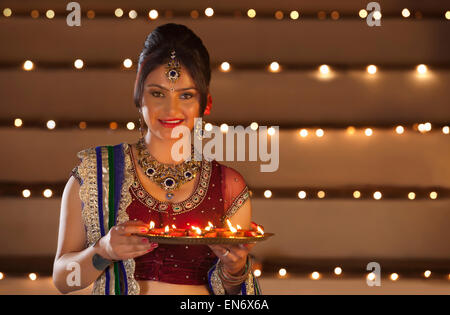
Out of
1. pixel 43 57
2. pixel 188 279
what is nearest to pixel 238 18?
pixel 43 57

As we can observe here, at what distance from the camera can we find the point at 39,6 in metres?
3.21

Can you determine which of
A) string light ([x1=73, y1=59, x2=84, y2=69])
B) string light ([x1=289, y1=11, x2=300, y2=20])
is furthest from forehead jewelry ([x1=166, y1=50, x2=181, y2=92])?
string light ([x1=289, y1=11, x2=300, y2=20])

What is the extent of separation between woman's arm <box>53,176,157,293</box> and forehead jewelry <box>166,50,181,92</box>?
1.47 ft

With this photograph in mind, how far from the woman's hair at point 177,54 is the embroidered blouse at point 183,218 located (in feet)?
0.93

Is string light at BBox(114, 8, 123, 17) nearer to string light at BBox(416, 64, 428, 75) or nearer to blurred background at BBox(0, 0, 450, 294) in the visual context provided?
blurred background at BBox(0, 0, 450, 294)

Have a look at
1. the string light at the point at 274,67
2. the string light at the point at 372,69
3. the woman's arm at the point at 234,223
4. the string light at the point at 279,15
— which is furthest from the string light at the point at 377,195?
the woman's arm at the point at 234,223

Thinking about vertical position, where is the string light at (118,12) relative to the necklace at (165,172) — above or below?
above

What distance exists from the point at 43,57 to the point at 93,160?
4.19 ft

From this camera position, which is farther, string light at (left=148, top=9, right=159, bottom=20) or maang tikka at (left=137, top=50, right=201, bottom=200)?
string light at (left=148, top=9, right=159, bottom=20)

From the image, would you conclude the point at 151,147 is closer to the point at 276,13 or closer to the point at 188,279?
the point at 188,279

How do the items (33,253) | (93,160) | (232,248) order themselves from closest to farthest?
(232,248)
(93,160)
(33,253)

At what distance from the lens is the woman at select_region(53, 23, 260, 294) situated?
6.57 feet

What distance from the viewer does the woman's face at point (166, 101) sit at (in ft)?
6.62

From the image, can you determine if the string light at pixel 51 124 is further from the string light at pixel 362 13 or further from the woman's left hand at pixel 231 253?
the string light at pixel 362 13
